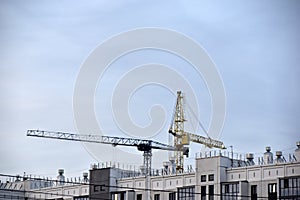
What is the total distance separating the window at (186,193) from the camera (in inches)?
5571

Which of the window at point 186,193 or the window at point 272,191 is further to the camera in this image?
the window at point 186,193

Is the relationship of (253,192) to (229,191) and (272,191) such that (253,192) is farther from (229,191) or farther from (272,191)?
(229,191)

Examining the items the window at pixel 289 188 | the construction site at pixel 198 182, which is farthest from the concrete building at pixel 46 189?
the window at pixel 289 188

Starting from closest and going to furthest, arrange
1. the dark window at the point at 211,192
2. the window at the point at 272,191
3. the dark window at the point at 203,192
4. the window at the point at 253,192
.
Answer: the window at the point at 272,191 < the window at the point at 253,192 < the dark window at the point at 211,192 < the dark window at the point at 203,192

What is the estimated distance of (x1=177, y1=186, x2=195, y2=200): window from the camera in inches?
5571

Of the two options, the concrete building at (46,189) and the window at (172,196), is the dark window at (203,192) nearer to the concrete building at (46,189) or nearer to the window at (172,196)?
the window at (172,196)

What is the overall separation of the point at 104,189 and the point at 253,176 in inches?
1439

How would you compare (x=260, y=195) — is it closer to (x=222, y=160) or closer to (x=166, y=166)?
(x=222, y=160)

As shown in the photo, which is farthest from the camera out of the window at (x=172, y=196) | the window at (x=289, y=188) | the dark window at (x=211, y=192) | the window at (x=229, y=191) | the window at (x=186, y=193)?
the window at (x=172, y=196)

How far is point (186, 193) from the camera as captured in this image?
142750 millimetres

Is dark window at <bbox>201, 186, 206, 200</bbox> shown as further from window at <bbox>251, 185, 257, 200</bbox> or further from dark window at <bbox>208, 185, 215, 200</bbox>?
window at <bbox>251, 185, 257, 200</bbox>

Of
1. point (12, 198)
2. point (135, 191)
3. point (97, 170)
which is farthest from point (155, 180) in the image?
point (12, 198)

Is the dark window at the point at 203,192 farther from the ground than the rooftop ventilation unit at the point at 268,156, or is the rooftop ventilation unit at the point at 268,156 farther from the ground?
the rooftop ventilation unit at the point at 268,156

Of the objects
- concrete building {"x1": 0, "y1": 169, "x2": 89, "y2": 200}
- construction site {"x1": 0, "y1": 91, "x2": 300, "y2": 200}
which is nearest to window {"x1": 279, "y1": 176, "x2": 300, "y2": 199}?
construction site {"x1": 0, "y1": 91, "x2": 300, "y2": 200}
